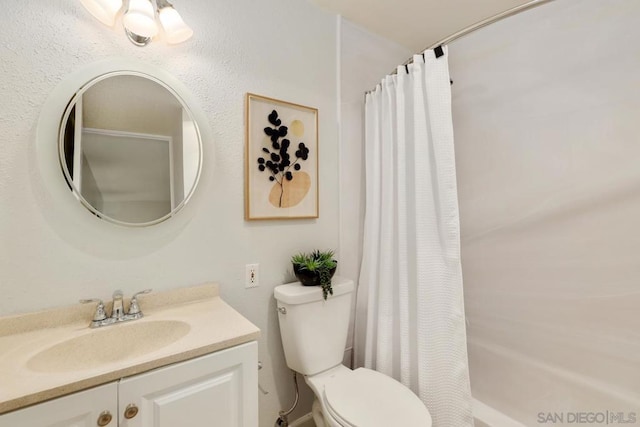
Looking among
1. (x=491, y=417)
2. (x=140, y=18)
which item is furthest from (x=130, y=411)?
(x=491, y=417)

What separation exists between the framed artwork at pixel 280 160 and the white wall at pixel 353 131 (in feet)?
0.78

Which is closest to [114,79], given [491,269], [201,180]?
[201,180]

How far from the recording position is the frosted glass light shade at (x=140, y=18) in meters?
1.02

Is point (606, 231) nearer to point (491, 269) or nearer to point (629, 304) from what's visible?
point (629, 304)

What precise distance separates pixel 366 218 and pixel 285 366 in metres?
0.95

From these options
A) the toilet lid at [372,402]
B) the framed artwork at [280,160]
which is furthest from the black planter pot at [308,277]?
the toilet lid at [372,402]

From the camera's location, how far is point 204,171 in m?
1.28

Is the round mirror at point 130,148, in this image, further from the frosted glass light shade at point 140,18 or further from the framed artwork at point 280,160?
the framed artwork at point 280,160

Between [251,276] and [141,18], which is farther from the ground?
[141,18]

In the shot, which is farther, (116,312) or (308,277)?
(308,277)

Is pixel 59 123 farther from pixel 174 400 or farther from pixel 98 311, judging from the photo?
pixel 174 400

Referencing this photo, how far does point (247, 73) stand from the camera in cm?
139

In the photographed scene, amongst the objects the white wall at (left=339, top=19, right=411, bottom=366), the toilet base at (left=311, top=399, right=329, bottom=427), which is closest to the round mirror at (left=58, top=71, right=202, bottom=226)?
the white wall at (left=339, top=19, right=411, bottom=366)

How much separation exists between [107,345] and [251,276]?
0.60m
